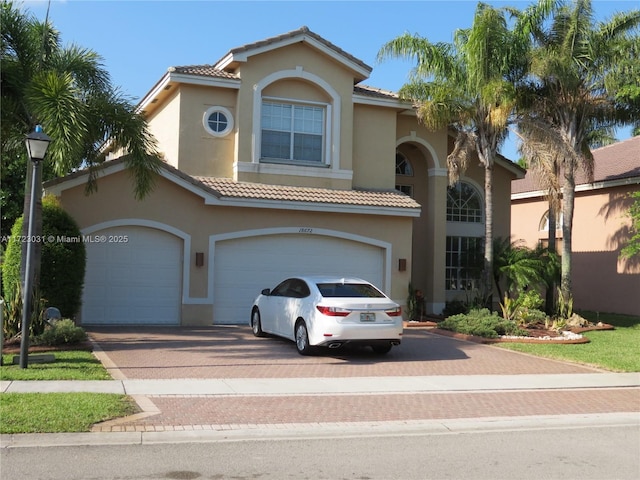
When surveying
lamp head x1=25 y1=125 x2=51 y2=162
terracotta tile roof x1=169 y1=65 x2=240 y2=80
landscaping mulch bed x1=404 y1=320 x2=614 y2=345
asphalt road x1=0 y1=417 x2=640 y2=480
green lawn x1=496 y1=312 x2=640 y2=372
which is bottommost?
asphalt road x1=0 y1=417 x2=640 y2=480

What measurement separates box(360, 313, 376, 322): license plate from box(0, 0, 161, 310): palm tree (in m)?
5.43

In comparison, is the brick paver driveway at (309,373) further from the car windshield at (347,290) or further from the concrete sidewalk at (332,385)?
the car windshield at (347,290)

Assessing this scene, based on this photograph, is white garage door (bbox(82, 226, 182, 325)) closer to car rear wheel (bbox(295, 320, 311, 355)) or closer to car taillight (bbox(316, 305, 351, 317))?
car rear wheel (bbox(295, 320, 311, 355))

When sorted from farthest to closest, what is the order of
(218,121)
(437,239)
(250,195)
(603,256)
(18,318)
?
(603,256) < (437,239) < (218,121) < (250,195) < (18,318)

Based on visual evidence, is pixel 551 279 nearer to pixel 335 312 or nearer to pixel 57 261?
pixel 335 312

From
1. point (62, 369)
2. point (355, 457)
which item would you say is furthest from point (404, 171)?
point (355, 457)

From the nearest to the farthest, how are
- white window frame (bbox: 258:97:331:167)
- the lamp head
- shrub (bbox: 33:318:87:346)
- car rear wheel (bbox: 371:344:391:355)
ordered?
the lamp head → shrub (bbox: 33:318:87:346) → car rear wheel (bbox: 371:344:391:355) → white window frame (bbox: 258:97:331:167)

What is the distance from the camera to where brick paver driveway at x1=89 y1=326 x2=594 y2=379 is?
12.1 metres

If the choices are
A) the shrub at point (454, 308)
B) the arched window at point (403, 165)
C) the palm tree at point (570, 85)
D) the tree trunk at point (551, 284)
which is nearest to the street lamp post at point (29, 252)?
the palm tree at point (570, 85)

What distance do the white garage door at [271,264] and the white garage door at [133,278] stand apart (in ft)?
3.92

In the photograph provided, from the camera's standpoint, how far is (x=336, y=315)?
Result: 13008mm

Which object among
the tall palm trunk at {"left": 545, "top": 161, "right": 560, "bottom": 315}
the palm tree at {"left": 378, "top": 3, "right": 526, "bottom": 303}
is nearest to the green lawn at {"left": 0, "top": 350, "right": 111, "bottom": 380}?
the palm tree at {"left": 378, "top": 3, "right": 526, "bottom": 303}

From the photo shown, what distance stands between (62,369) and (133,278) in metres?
6.84

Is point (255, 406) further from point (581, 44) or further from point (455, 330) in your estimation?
point (581, 44)
